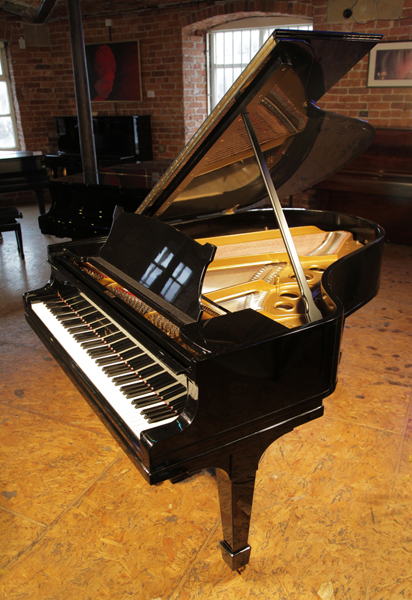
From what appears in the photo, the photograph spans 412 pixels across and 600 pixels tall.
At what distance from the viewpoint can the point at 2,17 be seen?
741 centimetres

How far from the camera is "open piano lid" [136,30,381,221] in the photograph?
64.7 inches

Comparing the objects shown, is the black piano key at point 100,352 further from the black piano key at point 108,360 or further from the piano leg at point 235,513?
the piano leg at point 235,513

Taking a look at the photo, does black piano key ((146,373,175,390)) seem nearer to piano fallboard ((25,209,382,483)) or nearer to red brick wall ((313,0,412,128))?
piano fallboard ((25,209,382,483))

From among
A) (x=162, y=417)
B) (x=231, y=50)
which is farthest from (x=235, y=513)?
(x=231, y=50)

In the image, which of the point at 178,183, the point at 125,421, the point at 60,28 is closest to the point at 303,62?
the point at 178,183

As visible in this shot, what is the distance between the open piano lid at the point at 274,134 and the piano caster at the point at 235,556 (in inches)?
60.7

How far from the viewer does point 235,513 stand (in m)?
1.61

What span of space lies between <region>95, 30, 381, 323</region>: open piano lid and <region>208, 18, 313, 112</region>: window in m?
4.92

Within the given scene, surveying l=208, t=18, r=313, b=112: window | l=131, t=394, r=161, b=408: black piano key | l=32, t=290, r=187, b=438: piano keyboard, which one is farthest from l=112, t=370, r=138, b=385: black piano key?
l=208, t=18, r=313, b=112: window

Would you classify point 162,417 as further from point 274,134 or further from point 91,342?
point 274,134

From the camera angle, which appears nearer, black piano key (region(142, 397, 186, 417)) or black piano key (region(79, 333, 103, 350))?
black piano key (region(142, 397, 186, 417))

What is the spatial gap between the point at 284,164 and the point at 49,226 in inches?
98.2

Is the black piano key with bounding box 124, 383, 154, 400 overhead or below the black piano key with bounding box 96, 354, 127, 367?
below

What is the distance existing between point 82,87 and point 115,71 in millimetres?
3049
